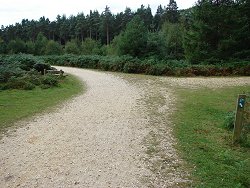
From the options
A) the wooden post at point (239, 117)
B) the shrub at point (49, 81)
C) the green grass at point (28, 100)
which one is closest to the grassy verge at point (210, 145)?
the wooden post at point (239, 117)

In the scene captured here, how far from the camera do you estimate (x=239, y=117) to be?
7.96 meters

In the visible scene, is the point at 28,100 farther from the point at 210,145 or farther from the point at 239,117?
the point at 239,117

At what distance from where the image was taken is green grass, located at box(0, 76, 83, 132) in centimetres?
1110

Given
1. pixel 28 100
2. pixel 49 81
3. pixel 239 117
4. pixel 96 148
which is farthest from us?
pixel 49 81

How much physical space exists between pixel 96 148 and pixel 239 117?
13.5 feet

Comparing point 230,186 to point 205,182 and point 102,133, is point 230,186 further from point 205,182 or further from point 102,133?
point 102,133

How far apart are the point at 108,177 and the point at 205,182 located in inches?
80.6

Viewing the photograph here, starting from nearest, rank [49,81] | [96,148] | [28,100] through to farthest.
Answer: [96,148]
[28,100]
[49,81]

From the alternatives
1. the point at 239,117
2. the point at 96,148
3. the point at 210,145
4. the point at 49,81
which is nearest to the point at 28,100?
the point at 49,81

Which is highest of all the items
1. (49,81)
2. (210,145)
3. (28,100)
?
(49,81)

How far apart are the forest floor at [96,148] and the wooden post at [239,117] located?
1784 millimetres

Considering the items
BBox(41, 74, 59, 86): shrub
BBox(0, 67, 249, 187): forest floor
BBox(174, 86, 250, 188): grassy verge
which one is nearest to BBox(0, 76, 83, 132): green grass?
BBox(41, 74, 59, 86): shrub

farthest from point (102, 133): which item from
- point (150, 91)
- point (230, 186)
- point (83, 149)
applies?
point (150, 91)

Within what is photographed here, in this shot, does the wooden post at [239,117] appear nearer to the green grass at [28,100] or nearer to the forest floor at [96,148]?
the forest floor at [96,148]
